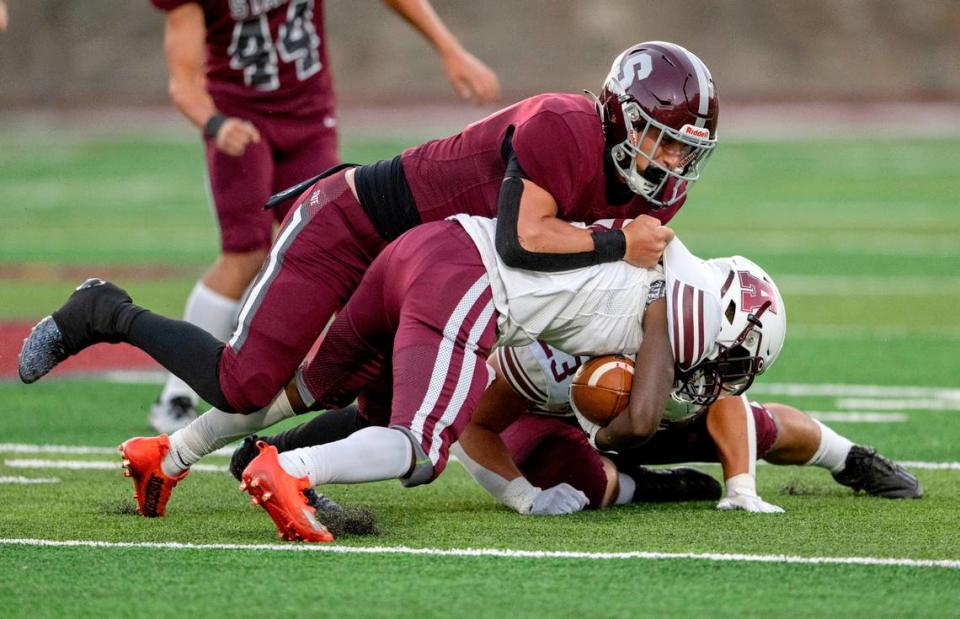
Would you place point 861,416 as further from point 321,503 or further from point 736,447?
point 321,503

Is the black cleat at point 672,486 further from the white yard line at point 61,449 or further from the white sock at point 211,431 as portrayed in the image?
the white yard line at point 61,449

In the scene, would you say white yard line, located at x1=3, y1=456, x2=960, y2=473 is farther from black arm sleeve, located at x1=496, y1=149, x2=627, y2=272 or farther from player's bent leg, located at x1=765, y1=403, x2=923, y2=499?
black arm sleeve, located at x1=496, y1=149, x2=627, y2=272

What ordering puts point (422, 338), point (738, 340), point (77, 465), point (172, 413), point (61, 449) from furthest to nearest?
1. point (172, 413)
2. point (61, 449)
3. point (77, 465)
4. point (738, 340)
5. point (422, 338)

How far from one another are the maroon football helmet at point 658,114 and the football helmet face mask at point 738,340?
329 millimetres

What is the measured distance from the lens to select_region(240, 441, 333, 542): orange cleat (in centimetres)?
412

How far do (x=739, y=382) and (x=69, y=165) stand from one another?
783 inches

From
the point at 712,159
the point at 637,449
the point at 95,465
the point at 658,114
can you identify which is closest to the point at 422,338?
the point at 658,114

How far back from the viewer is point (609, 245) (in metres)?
4.66

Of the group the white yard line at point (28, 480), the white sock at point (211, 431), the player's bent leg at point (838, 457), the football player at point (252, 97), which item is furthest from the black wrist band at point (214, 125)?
the player's bent leg at point (838, 457)

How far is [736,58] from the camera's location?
105 feet

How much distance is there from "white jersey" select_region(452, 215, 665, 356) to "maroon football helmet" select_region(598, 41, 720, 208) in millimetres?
289

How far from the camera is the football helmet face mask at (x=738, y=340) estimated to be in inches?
185

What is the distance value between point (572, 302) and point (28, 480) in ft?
6.54

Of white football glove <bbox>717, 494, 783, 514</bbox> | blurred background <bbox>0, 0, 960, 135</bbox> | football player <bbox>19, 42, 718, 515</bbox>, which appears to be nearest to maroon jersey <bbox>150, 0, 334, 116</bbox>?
football player <bbox>19, 42, 718, 515</bbox>
